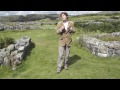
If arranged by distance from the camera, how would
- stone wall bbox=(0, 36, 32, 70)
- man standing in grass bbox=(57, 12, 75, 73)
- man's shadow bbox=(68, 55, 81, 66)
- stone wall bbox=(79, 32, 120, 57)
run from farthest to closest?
1. stone wall bbox=(79, 32, 120, 57)
2. man's shadow bbox=(68, 55, 81, 66)
3. stone wall bbox=(0, 36, 32, 70)
4. man standing in grass bbox=(57, 12, 75, 73)

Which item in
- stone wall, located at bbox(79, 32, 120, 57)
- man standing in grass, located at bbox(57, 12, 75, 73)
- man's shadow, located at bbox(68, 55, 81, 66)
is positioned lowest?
man's shadow, located at bbox(68, 55, 81, 66)

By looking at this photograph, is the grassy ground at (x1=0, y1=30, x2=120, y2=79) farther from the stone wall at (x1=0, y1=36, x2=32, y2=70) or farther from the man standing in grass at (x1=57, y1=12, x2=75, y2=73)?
the man standing in grass at (x1=57, y1=12, x2=75, y2=73)

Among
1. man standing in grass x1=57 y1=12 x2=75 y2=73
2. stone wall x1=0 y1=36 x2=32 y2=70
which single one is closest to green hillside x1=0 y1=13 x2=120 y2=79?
stone wall x1=0 y1=36 x2=32 y2=70

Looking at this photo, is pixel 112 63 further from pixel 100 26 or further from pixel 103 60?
pixel 100 26

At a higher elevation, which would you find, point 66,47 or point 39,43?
point 66,47

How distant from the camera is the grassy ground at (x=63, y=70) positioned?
1273 centimetres

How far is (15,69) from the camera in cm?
1374

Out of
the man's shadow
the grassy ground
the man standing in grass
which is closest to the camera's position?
the man standing in grass

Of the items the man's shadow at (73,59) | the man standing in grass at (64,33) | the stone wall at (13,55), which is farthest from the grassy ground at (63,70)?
the man standing in grass at (64,33)

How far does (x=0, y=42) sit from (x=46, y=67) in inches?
157

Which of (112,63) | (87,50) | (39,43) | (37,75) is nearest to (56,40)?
(39,43)

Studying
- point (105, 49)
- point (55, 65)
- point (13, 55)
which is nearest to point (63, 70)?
point (55, 65)

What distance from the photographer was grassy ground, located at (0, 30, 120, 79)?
12.7 m

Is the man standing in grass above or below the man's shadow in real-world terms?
above
